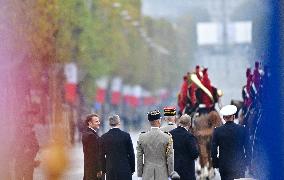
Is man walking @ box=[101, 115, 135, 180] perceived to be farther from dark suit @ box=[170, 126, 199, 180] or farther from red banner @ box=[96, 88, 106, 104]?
red banner @ box=[96, 88, 106, 104]

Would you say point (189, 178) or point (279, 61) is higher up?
point (279, 61)

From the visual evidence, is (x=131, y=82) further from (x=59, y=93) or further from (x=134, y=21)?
(x=59, y=93)

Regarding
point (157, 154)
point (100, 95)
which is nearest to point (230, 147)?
point (157, 154)

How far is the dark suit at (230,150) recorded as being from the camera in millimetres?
24391

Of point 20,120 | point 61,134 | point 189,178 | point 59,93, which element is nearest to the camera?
point 189,178

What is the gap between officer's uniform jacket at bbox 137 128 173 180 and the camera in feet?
73.1

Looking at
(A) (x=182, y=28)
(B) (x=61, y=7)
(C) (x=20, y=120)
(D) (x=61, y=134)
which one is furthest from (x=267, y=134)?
(A) (x=182, y=28)

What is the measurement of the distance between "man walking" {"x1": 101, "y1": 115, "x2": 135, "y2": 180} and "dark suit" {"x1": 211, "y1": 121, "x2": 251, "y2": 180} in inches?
55.0

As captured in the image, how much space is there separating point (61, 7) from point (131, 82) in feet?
180

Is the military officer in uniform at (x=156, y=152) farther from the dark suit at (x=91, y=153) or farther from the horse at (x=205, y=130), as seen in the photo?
the horse at (x=205, y=130)

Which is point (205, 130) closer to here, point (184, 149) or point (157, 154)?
point (184, 149)

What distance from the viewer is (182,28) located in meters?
190

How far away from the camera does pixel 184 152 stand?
24172 mm

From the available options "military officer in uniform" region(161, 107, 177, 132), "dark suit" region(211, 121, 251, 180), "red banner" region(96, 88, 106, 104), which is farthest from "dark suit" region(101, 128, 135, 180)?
"red banner" region(96, 88, 106, 104)
